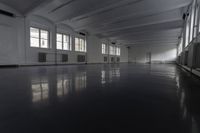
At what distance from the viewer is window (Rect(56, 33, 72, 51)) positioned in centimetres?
1074

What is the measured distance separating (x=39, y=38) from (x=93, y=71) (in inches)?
268

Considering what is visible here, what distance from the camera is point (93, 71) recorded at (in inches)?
189

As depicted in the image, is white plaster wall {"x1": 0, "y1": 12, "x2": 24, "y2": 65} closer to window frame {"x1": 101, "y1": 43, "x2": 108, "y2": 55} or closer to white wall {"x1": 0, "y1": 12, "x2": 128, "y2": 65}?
white wall {"x1": 0, "y1": 12, "x2": 128, "y2": 65}

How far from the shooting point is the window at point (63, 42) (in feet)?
35.2

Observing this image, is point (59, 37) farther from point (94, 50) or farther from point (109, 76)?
point (109, 76)

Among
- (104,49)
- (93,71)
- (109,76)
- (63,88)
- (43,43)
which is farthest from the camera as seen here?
(104,49)

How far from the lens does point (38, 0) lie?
608cm

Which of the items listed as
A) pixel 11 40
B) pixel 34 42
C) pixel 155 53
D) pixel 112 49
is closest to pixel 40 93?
pixel 11 40

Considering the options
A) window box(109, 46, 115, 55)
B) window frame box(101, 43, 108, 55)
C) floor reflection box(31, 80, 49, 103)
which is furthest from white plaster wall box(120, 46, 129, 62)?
floor reflection box(31, 80, 49, 103)

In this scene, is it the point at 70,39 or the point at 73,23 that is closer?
the point at 73,23

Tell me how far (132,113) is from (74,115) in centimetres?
45

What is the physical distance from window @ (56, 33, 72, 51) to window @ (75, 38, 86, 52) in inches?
Answer: 38.5

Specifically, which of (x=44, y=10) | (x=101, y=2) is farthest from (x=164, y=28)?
(x=44, y=10)

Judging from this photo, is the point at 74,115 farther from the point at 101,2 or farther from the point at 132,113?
the point at 101,2
